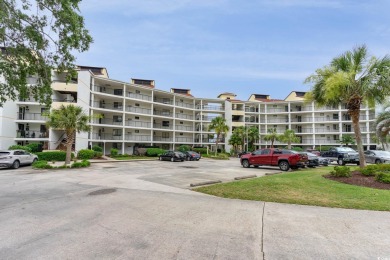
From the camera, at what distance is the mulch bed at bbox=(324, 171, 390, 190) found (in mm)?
10282

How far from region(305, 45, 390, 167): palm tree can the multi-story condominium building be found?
602 inches

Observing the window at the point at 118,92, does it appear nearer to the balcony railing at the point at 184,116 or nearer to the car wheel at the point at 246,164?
the balcony railing at the point at 184,116

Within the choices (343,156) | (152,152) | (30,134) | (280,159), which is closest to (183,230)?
(280,159)

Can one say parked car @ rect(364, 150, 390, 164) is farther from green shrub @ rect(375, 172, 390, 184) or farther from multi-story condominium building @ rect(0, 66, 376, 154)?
green shrub @ rect(375, 172, 390, 184)

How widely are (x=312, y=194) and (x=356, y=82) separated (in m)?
8.78

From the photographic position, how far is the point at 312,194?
903 centimetres

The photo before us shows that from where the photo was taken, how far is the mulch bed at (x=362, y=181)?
10.3 m

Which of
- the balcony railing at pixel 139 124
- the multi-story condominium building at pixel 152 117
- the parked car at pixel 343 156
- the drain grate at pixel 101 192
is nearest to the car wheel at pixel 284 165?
the parked car at pixel 343 156

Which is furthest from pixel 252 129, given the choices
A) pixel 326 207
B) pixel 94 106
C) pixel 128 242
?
pixel 128 242

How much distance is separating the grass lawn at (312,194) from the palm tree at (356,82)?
552 centimetres

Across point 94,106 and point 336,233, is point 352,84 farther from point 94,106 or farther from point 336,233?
point 94,106

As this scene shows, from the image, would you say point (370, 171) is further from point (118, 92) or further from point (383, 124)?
point (118, 92)

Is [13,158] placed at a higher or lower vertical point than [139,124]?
lower

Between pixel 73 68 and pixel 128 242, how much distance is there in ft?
25.5
